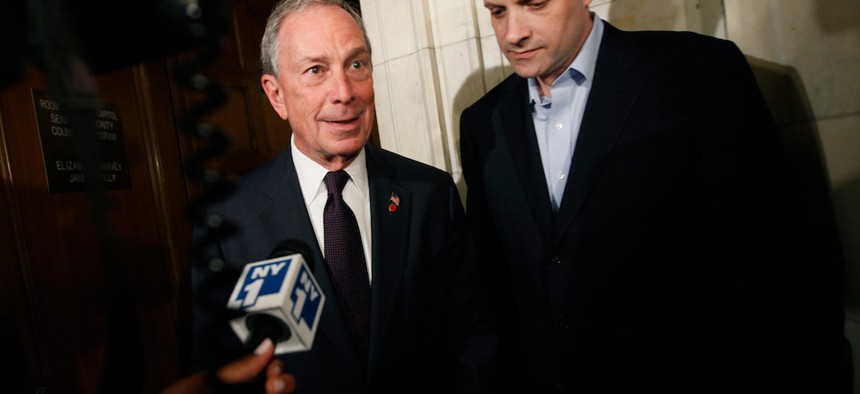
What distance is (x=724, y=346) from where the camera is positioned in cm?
144

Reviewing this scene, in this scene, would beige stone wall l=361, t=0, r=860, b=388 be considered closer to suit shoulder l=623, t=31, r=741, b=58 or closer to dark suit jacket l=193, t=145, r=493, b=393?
suit shoulder l=623, t=31, r=741, b=58

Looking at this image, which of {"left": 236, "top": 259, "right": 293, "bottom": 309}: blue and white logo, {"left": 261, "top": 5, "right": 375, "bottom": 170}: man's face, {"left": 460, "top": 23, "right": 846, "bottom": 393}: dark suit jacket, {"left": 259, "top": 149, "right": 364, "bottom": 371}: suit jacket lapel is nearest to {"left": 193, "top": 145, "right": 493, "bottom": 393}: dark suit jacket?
{"left": 259, "top": 149, "right": 364, "bottom": 371}: suit jacket lapel

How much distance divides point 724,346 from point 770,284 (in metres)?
0.22

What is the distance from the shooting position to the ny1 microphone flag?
0.76 meters

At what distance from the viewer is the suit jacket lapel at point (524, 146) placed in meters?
1.59

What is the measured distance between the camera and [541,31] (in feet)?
5.09

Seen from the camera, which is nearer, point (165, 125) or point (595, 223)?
point (595, 223)

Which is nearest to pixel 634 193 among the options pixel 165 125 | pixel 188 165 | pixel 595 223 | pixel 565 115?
pixel 595 223

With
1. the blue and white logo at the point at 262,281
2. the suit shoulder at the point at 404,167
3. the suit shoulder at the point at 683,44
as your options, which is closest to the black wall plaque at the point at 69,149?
the suit shoulder at the point at 404,167

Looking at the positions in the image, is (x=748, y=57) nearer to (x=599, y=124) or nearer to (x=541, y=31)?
(x=599, y=124)

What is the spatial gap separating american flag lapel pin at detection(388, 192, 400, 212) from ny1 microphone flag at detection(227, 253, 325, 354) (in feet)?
2.00

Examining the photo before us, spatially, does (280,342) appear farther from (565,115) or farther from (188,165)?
(565,115)

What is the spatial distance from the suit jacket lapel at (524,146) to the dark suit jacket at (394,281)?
0.78 ft

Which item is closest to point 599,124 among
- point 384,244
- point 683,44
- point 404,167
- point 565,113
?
point 565,113
